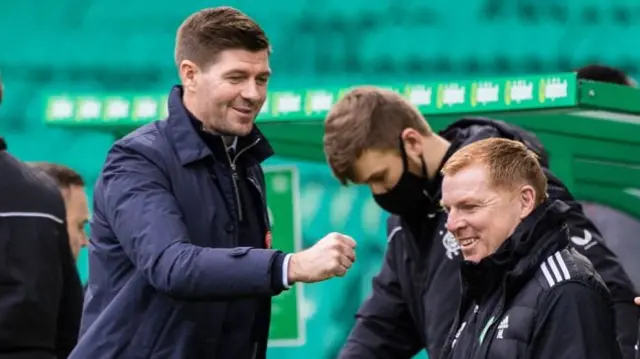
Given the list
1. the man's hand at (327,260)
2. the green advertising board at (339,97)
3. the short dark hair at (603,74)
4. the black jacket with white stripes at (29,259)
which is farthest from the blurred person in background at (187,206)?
the short dark hair at (603,74)

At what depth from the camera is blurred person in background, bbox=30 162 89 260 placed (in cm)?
664

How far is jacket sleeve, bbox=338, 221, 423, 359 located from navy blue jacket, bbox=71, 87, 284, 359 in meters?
0.96

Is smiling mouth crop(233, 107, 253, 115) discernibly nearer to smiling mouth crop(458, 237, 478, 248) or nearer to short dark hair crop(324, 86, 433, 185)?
smiling mouth crop(458, 237, 478, 248)

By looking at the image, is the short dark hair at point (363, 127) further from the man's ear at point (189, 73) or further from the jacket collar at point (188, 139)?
the man's ear at point (189, 73)

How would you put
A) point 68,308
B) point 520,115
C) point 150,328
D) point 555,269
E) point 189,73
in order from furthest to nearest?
point 68,308 < point 520,115 < point 189,73 < point 150,328 < point 555,269

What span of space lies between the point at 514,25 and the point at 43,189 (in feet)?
7.21

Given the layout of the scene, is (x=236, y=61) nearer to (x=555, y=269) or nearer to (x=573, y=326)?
(x=555, y=269)

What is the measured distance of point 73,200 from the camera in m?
6.67

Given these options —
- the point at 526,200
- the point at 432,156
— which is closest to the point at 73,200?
the point at 432,156

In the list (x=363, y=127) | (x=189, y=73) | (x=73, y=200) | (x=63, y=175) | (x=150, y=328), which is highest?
(x=189, y=73)

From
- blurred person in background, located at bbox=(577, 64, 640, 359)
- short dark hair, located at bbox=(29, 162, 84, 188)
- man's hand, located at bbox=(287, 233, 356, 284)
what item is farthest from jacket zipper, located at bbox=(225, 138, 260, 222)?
short dark hair, located at bbox=(29, 162, 84, 188)

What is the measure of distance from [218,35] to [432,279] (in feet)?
3.54

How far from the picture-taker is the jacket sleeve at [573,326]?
149 inches

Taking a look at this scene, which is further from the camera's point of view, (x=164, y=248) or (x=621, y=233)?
(x=621, y=233)
